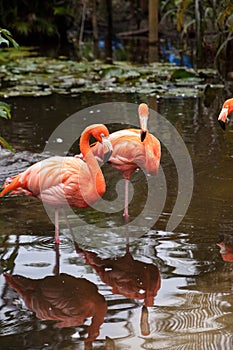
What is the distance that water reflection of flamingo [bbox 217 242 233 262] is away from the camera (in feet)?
12.3

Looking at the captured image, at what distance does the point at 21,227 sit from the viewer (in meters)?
4.24

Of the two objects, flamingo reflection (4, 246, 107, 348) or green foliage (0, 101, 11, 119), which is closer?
flamingo reflection (4, 246, 107, 348)

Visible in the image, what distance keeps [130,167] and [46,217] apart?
25.9 inches

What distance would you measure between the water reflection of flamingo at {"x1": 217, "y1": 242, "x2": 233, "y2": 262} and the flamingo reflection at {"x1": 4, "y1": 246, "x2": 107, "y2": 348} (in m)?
0.80

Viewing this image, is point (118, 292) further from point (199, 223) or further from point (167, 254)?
point (199, 223)

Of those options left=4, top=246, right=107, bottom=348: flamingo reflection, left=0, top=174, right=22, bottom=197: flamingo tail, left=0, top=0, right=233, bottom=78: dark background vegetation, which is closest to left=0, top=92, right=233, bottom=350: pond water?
left=4, top=246, right=107, bottom=348: flamingo reflection

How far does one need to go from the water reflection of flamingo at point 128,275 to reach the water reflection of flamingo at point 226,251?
1.36ft

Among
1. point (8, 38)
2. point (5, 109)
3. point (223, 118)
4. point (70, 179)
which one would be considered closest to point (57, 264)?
point (70, 179)

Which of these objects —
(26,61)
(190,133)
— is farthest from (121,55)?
(190,133)

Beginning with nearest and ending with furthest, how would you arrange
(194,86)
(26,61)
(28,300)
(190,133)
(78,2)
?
(28,300) → (190,133) → (194,86) → (26,61) → (78,2)

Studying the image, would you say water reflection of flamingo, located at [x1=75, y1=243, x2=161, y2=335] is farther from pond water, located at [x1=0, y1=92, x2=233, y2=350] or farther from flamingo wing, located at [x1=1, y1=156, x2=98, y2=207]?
flamingo wing, located at [x1=1, y1=156, x2=98, y2=207]

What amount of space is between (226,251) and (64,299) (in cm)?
105

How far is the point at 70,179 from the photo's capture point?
382 cm

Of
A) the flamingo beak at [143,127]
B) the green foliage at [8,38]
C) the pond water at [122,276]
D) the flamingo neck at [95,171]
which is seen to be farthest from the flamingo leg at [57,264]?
the green foliage at [8,38]
